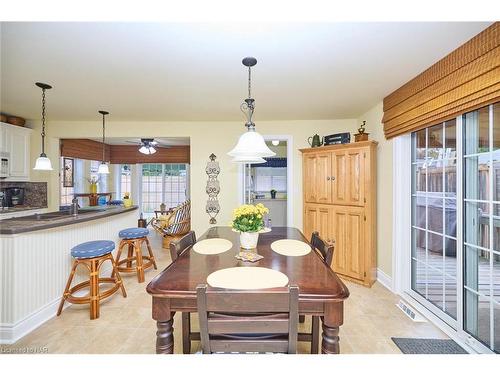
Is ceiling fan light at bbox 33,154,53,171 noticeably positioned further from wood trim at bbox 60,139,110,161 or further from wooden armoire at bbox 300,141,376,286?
wooden armoire at bbox 300,141,376,286

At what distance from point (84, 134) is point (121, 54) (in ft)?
9.21

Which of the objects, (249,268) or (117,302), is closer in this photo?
(249,268)

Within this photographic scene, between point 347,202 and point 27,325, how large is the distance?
3498 mm

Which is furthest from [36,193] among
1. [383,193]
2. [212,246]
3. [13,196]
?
[383,193]

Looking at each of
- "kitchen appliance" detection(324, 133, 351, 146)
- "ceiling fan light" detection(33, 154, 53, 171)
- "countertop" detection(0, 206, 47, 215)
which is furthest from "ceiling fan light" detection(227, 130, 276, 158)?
"countertop" detection(0, 206, 47, 215)

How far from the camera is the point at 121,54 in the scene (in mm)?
1975

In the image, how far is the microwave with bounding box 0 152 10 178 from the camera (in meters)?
3.60

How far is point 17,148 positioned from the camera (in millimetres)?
3857

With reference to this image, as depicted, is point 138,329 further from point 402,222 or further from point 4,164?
point 4,164

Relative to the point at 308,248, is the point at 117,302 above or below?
below

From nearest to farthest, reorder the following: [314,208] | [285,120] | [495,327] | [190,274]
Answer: [190,274] → [495,327] → [314,208] → [285,120]

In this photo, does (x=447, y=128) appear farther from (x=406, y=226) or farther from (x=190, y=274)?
(x=190, y=274)

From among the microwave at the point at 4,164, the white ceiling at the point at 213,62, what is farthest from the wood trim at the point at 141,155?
the white ceiling at the point at 213,62

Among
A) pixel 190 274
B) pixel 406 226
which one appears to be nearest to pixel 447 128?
pixel 406 226
